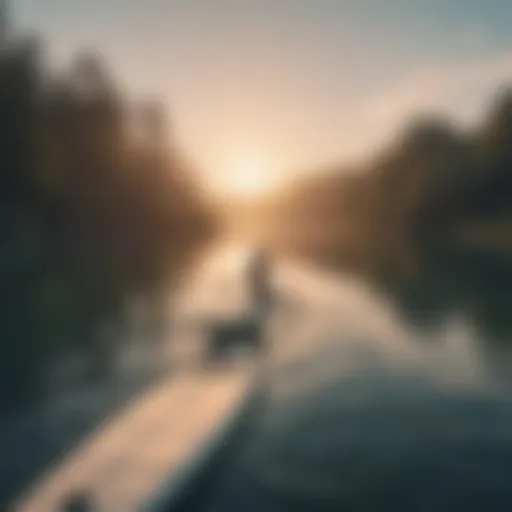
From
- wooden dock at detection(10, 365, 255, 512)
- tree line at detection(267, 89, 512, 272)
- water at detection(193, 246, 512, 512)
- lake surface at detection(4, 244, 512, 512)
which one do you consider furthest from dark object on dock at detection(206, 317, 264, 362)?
tree line at detection(267, 89, 512, 272)

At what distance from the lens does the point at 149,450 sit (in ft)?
29.4

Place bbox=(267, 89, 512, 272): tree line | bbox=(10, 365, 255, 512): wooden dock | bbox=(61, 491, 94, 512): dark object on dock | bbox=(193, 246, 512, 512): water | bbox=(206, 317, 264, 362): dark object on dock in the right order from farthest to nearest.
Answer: bbox=(267, 89, 512, 272): tree line < bbox=(206, 317, 264, 362): dark object on dock < bbox=(193, 246, 512, 512): water < bbox=(10, 365, 255, 512): wooden dock < bbox=(61, 491, 94, 512): dark object on dock

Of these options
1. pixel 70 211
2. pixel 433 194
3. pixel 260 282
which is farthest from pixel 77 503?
pixel 433 194

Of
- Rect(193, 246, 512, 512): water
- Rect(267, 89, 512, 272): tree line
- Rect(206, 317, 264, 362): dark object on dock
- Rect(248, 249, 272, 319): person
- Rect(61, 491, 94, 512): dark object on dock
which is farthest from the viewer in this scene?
Rect(267, 89, 512, 272): tree line

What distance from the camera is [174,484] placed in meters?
7.90

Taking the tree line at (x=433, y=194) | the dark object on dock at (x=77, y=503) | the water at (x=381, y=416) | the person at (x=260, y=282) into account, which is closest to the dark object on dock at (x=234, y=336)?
the water at (x=381, y=416)

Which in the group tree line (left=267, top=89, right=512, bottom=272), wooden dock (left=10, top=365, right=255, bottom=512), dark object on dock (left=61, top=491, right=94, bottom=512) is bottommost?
dark object on dock (left=61, top=491, right=94, bottom=512)

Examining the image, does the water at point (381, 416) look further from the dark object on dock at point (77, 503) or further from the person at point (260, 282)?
the dark object on dock at point (77, 503)

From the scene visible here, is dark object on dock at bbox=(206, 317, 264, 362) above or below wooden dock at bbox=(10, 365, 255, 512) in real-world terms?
above

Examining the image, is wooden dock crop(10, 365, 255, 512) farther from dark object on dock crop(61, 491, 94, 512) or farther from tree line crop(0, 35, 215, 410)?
tree line crop(0, 35, 215, 410)

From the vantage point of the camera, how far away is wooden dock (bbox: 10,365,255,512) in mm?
7504

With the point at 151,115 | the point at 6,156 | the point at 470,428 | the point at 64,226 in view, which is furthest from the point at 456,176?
the point at 470,428

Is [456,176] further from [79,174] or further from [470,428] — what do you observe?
[470,428]

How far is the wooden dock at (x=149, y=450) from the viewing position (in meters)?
7.50
